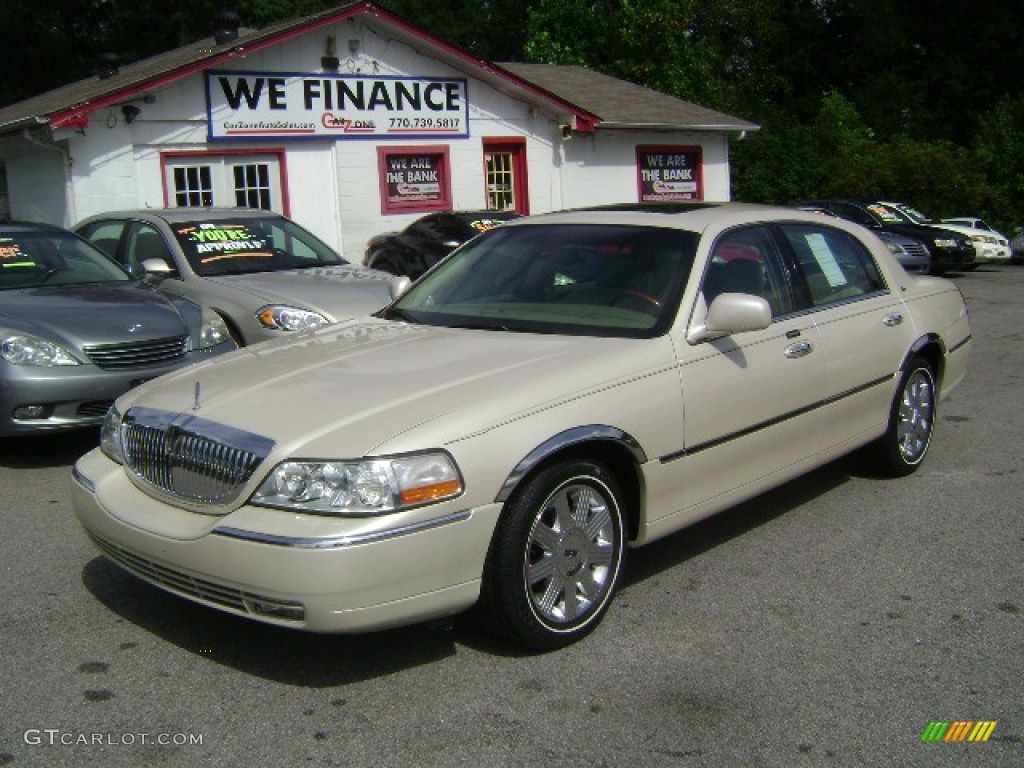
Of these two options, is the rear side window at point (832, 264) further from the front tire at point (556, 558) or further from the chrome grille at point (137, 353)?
the chrome grille at point (137, 353)

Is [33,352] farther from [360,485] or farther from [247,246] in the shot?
[360,485]

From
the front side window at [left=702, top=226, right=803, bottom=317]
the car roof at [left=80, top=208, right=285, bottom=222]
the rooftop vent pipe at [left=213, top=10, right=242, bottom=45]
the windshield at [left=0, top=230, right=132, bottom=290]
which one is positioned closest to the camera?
the front side window at [left=702, top=226, right=803, bottom=317]

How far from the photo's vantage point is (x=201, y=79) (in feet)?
49.4

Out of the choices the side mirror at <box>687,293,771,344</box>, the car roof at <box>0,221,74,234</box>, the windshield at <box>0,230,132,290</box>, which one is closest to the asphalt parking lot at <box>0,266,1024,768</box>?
the side mirror at <box>687,293,771,344</box>

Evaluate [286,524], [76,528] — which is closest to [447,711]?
[286,524]

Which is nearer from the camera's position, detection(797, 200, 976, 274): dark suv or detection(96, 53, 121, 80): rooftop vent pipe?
detection(96, 53, 121, 80): rooftop vent pipe

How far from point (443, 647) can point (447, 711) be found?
50cm

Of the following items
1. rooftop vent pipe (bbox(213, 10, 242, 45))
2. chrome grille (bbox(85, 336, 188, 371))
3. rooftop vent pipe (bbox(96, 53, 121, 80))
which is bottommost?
chrome grille (bbox(85, 336, 188, 371))

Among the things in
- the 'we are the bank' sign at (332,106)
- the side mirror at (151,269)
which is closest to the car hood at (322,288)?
the side mirror at (151,269)

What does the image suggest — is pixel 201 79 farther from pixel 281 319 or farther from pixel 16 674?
pixel 16 674

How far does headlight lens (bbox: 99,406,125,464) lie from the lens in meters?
4.39

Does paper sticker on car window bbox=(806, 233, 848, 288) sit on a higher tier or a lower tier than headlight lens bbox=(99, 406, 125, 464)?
higher

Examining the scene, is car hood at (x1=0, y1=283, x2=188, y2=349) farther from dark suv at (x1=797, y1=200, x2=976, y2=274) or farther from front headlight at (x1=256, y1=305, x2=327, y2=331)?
dark suv at (x1=797, y1=200, x2=976, y2=274)

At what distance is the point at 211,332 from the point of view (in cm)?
756
